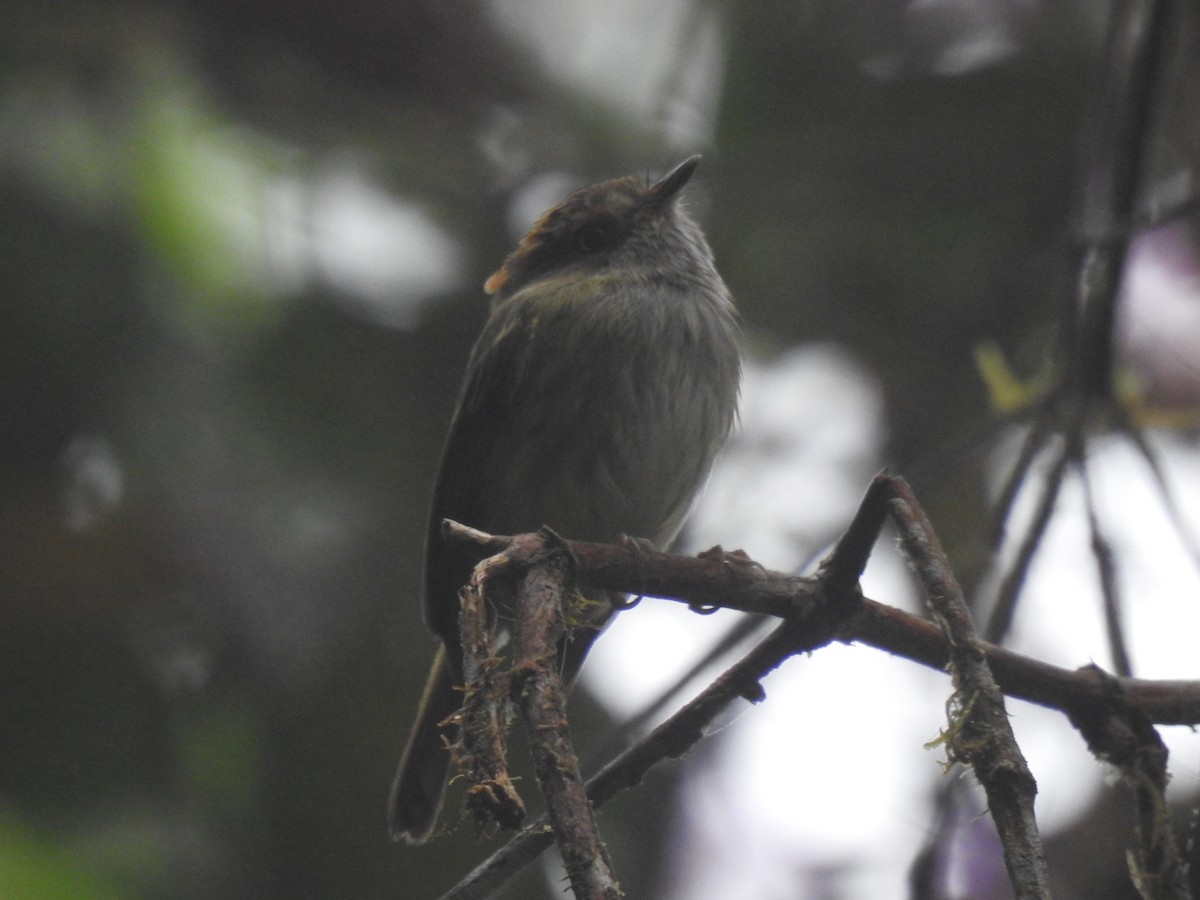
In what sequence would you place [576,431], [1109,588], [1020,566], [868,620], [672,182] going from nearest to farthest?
1. [868,620]
2. [1109,588]
3. [1020,566]
4. [576,431]
5. [672,182]

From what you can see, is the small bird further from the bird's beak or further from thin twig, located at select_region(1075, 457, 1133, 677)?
thin twig, located at select_region(1075, 457, 1133, 677)

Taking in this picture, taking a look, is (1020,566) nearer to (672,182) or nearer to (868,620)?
(868,620)

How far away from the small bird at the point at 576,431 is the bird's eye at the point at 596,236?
276mm

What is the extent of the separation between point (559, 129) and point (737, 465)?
1479 millimetres

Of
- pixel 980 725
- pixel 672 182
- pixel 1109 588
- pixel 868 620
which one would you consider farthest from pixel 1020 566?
pixel 672 182

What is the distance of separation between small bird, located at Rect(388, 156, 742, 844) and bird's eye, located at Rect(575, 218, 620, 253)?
0.28 m

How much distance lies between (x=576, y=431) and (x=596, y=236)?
0.94m

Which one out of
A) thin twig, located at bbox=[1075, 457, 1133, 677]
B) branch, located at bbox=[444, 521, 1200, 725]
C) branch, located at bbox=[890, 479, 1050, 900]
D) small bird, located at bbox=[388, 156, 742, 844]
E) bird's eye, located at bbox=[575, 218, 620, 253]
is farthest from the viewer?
bird's eye, located at bbox=[575, 218, 620, 253]

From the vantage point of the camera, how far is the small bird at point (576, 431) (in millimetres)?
3590

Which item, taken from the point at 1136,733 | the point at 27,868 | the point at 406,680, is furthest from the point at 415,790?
the point at 1136,733

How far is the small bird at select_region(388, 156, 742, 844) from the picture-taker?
3590 mm

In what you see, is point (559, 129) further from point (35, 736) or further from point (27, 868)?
point (27, 868)

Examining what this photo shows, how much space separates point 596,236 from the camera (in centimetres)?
432

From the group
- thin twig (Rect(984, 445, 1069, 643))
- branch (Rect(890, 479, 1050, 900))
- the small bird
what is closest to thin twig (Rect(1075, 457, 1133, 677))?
thin twig (Rect(984, 445, 1069, 643))
